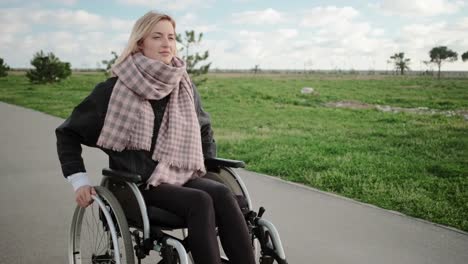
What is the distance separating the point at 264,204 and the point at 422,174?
265 centimetres

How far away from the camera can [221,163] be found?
120 inches

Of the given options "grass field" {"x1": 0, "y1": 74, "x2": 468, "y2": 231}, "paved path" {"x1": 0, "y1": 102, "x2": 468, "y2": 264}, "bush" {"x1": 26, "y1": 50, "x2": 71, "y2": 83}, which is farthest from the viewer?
"bush" {"x1": 26, "y1": 50, "x2": 71, "y2": 83}

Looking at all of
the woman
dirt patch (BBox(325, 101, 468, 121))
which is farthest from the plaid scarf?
dirt patch (BBox(325, 101, 468, 121))

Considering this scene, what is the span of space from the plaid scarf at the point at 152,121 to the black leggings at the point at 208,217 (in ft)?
0.55

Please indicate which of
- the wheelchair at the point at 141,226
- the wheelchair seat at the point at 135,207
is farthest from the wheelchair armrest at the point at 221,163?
the wheelchair seat at the point at 135,207

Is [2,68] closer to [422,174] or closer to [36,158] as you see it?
[36,158]

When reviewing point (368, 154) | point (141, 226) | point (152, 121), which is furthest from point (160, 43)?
point (368, 154)

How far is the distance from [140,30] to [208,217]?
1134mm

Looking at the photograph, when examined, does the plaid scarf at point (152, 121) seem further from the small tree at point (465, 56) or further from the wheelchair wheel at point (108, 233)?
the small tree at point (465, 56)

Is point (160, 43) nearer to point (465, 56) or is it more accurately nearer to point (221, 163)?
point (221, 163)

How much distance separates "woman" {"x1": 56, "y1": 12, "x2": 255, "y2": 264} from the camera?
2680 mm

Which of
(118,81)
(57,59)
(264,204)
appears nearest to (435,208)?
(264,204)

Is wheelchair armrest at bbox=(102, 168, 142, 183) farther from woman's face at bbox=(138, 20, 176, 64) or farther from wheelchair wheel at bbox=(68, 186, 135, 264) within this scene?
woman's face at bbox=(138, 20, 176, 64)

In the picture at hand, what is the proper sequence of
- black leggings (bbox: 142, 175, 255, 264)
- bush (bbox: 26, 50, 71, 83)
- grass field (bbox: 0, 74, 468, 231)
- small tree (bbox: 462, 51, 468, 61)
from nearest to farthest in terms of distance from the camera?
black leggings (bbox: 142, 175, 255, 264), grass field (bbox: 0, 74, 468, 231), bush (bbox: 26, 50, 71, 83), small tree (bbox: 462, 51, 468, 61)
